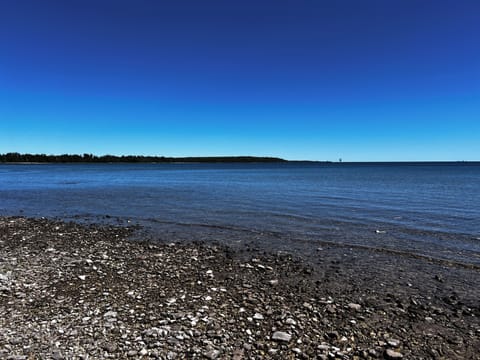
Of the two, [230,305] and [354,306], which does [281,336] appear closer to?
[230,305]

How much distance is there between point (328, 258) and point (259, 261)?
280cm

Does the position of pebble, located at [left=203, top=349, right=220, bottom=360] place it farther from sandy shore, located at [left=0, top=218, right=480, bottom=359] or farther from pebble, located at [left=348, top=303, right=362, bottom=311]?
pebble, located at [left=348, top=303, right=362, bottom=311]

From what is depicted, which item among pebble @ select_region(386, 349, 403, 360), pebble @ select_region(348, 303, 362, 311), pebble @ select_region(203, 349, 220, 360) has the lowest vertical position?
pebble @ select_region(348, 303, 362, 311)

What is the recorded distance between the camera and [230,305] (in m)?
6.87

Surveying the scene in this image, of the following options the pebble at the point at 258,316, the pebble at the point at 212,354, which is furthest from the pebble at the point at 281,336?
the pebble at the point at 212,354

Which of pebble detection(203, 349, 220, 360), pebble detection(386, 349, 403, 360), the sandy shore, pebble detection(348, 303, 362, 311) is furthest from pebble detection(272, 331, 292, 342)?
pebble detection(348, 303, 362, 311)

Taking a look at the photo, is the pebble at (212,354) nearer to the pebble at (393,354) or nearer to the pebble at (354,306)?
the pebble at (393,354)

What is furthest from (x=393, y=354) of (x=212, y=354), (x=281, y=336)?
(x=212, y=354)

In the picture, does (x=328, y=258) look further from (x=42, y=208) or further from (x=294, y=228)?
(x=42, y=208)

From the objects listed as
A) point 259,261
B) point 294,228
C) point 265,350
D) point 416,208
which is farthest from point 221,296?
point 416,208

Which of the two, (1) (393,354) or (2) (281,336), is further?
(2) (281,336)

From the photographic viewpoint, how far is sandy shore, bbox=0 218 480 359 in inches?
209

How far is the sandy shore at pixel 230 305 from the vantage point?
5.30 m

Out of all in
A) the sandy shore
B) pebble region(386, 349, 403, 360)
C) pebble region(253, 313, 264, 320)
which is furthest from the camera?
pebble region(253, 313, 264, 320)
